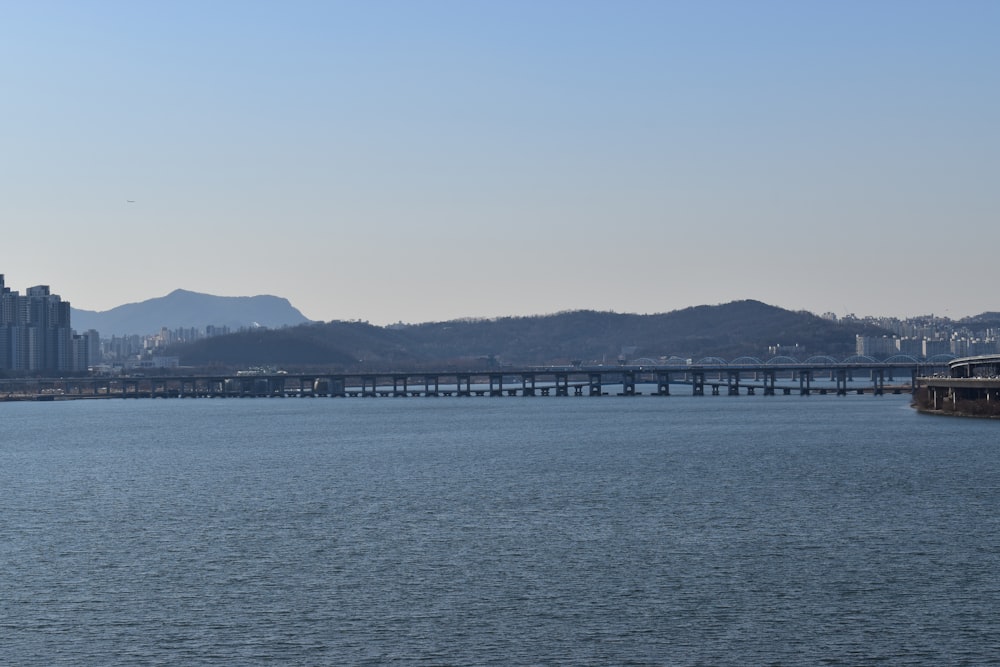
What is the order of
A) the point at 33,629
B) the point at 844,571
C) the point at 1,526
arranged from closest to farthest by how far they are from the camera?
the point at 33,629
the point at 844,571
the point at 1,526

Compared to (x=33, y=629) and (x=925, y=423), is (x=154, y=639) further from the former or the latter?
(x=925, y=423)

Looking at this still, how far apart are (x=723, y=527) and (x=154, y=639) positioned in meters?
20.9

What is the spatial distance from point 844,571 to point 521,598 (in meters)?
8.81

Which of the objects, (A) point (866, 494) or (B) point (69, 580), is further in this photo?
(A) point (866, 494)

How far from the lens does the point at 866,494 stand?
54.6m

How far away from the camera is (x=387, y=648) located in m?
28.7

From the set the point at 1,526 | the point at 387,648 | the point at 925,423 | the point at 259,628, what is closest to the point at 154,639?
the point at 259,628

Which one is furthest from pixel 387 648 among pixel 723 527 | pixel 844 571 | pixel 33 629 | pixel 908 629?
pixel 723 527

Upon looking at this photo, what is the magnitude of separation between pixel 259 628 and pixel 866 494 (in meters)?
31.0

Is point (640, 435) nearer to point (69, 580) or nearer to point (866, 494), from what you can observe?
point (866, 494)

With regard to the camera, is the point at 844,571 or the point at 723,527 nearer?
the point at 844,571

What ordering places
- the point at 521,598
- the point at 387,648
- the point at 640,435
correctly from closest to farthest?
the point at 387,648 → the point at 521,598 → the point at 640,435

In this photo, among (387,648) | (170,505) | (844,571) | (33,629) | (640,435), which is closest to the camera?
(387,648)

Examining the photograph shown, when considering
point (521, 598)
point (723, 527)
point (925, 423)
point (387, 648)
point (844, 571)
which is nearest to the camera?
point (387, 648)
